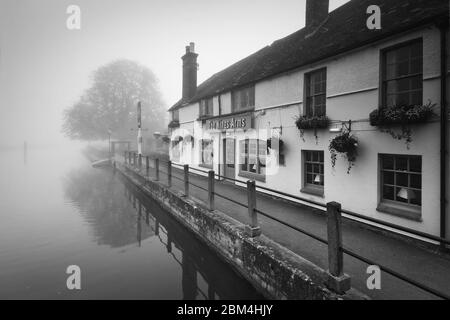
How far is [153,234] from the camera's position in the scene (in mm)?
10109

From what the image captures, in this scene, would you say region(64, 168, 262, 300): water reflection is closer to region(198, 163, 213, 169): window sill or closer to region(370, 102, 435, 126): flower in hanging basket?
region(198, 163, 213, 169): window sill

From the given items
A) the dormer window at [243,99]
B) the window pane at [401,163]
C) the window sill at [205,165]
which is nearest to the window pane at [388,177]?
the window pane at [401,163]

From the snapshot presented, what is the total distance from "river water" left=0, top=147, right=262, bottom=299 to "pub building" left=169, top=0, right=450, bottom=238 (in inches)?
163

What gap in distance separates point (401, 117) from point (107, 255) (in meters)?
9.03

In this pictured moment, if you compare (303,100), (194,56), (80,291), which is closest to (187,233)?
(80,291)

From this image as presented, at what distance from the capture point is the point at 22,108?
7190 inches

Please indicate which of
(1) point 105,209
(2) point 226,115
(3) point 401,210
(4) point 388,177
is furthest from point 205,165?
(3) point 401,210

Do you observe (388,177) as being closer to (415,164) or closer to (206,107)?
(415,164)

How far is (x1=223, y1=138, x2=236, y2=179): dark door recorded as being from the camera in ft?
44.7

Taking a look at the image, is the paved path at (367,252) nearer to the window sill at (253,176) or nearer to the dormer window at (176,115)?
the window sill at (253,176)

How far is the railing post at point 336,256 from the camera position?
3.69 metres

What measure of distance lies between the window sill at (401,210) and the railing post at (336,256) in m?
3.36

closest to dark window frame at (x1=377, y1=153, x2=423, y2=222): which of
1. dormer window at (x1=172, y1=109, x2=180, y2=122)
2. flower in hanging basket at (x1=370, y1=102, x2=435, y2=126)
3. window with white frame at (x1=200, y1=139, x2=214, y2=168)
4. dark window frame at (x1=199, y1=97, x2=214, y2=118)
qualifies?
flower in hanging basket at (x1=370, y1=102, x2=435, y2=126)

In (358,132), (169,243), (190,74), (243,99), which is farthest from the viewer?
(190,74)
